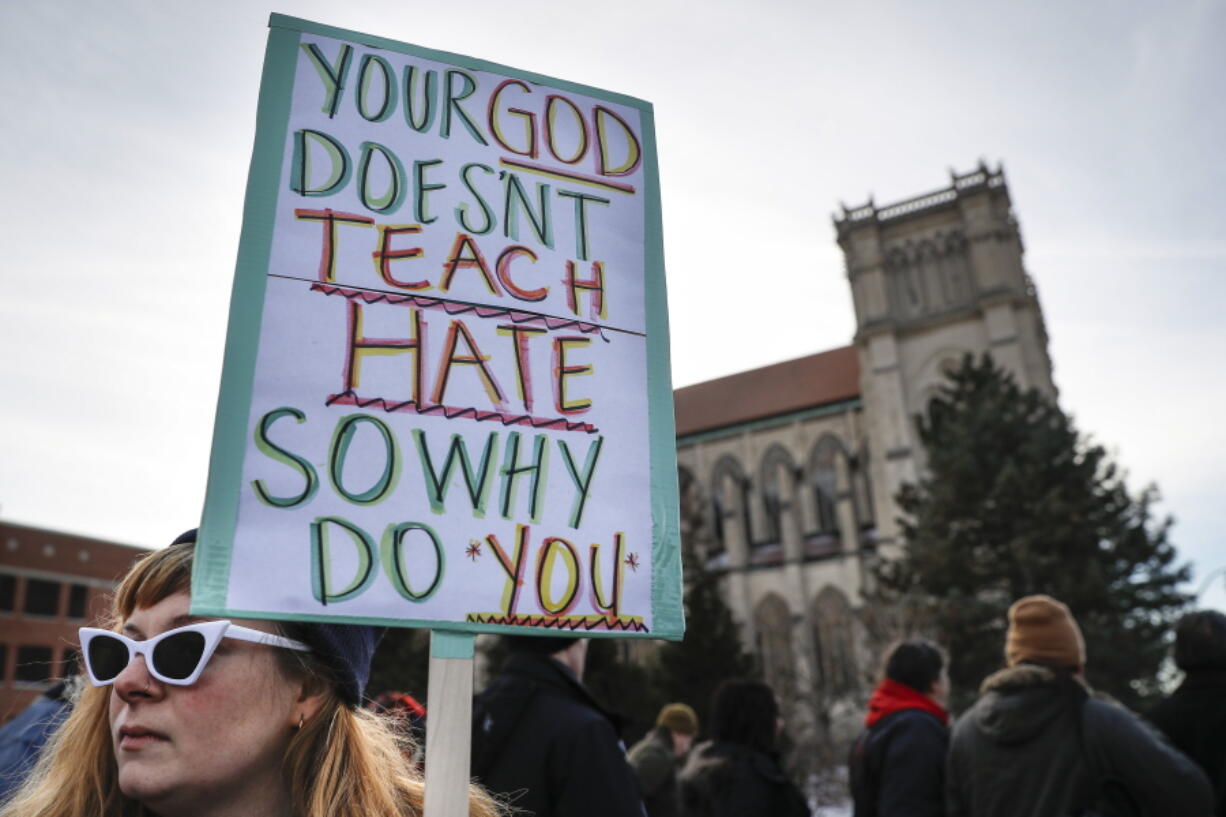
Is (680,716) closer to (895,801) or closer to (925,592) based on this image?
(895,801)

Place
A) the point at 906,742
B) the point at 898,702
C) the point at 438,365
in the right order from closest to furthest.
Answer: the point at 438,365 < the point at 906,742 < the point at 898,702

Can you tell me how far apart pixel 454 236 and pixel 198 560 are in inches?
29.5

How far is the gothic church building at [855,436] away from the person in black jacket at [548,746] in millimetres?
24474

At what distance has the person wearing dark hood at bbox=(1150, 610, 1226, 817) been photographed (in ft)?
10.8

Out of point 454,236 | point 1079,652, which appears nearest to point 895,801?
point 1079,652

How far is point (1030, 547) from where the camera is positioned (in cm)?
1861

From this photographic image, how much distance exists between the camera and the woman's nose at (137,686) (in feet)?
4.57

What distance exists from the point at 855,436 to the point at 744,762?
104ft

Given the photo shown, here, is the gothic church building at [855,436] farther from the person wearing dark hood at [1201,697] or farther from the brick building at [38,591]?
the person wearing dark hood at [1201,697]

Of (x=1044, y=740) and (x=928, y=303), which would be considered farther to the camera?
(x=928, y=303)

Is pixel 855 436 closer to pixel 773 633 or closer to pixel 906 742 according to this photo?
pixel 773 633

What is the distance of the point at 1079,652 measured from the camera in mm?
3332

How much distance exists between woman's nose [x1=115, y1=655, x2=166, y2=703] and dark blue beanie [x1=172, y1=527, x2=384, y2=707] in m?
0.21

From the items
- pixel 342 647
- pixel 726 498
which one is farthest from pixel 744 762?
pixel 726 498
